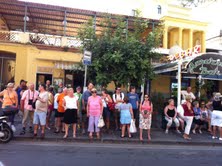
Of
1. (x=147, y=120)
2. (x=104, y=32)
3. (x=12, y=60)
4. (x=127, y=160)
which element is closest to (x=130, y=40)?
(x=104, y=32)

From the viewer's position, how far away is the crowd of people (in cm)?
1101

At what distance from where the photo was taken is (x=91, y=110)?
11430mm

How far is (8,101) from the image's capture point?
10844 mm

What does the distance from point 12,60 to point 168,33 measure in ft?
48.2

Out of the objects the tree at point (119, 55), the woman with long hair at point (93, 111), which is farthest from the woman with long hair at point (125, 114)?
the tree at point (119, 55)

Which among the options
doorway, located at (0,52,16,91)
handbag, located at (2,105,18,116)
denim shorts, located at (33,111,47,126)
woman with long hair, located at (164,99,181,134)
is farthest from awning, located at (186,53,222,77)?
doorway, located at (0,52,16,91)

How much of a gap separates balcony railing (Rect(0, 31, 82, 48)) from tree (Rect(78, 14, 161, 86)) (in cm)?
525

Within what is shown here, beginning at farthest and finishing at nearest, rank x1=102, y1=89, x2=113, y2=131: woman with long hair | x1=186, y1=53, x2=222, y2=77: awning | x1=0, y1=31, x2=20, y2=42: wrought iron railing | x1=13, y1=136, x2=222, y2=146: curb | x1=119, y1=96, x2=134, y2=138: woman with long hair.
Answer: x1=0, y1=31, x2=20, y2=42: wrought iron railing → x1=186, y1=53, x2=222, y2=77: awning → x1=102, y1=89, x2=113, y2=131: woman with long hair → x1=119, y1=96, x2=134, y2=138: woman with long hair → x1=13, y1=136, x2=222, y2=146: curb

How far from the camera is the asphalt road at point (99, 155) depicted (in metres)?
7.57

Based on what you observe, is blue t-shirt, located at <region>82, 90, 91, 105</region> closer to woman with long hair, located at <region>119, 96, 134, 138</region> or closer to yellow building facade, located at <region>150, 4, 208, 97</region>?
woman with long hair, located at <region>119, 96, 134, 138</region>

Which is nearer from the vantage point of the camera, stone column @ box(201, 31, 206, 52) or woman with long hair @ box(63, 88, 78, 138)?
woman with long hair @ box(63, 88, 78, 138)

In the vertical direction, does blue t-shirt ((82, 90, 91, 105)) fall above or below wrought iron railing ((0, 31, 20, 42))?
below

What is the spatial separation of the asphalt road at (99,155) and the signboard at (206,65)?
4686mm

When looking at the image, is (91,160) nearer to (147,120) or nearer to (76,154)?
(76,154)
